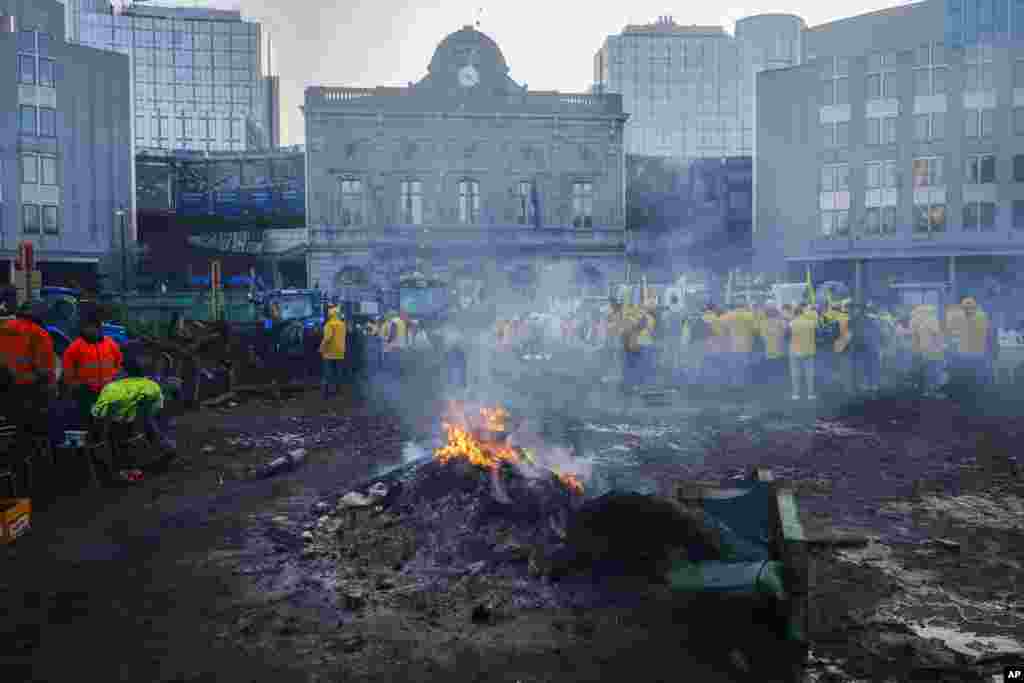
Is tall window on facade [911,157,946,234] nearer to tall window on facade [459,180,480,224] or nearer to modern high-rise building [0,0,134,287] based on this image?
tall window on facade [459,180,480,224]

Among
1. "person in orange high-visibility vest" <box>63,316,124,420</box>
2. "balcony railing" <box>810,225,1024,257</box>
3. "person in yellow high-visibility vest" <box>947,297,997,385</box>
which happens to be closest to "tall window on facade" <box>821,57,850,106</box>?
"balcony railing" <box>810,225,1024,257</box>

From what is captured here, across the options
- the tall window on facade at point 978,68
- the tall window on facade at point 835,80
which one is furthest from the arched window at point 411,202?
the tall window on facade at point 978,68

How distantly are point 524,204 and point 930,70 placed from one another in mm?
21211

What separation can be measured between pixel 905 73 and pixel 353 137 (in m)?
28.2

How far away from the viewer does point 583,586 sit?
5312 mm

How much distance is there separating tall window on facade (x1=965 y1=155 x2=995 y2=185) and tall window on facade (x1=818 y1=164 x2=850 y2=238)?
544 centimetres

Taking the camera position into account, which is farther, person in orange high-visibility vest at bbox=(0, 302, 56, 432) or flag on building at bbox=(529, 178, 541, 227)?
flag on building at bbox=(529, 178, 541, 227)

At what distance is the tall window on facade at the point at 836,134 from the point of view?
39325 mm

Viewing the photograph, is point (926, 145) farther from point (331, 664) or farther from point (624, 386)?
point (331, 664)

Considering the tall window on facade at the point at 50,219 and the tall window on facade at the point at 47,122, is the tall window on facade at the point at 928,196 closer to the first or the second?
the tall window on facade at the point at 50,219

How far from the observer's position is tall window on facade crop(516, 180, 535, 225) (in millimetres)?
40656

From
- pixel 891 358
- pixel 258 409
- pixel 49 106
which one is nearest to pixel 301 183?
pixel 49 106

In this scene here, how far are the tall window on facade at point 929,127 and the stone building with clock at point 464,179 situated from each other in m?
14.7

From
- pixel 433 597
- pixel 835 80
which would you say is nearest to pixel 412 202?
pixel 835 80
